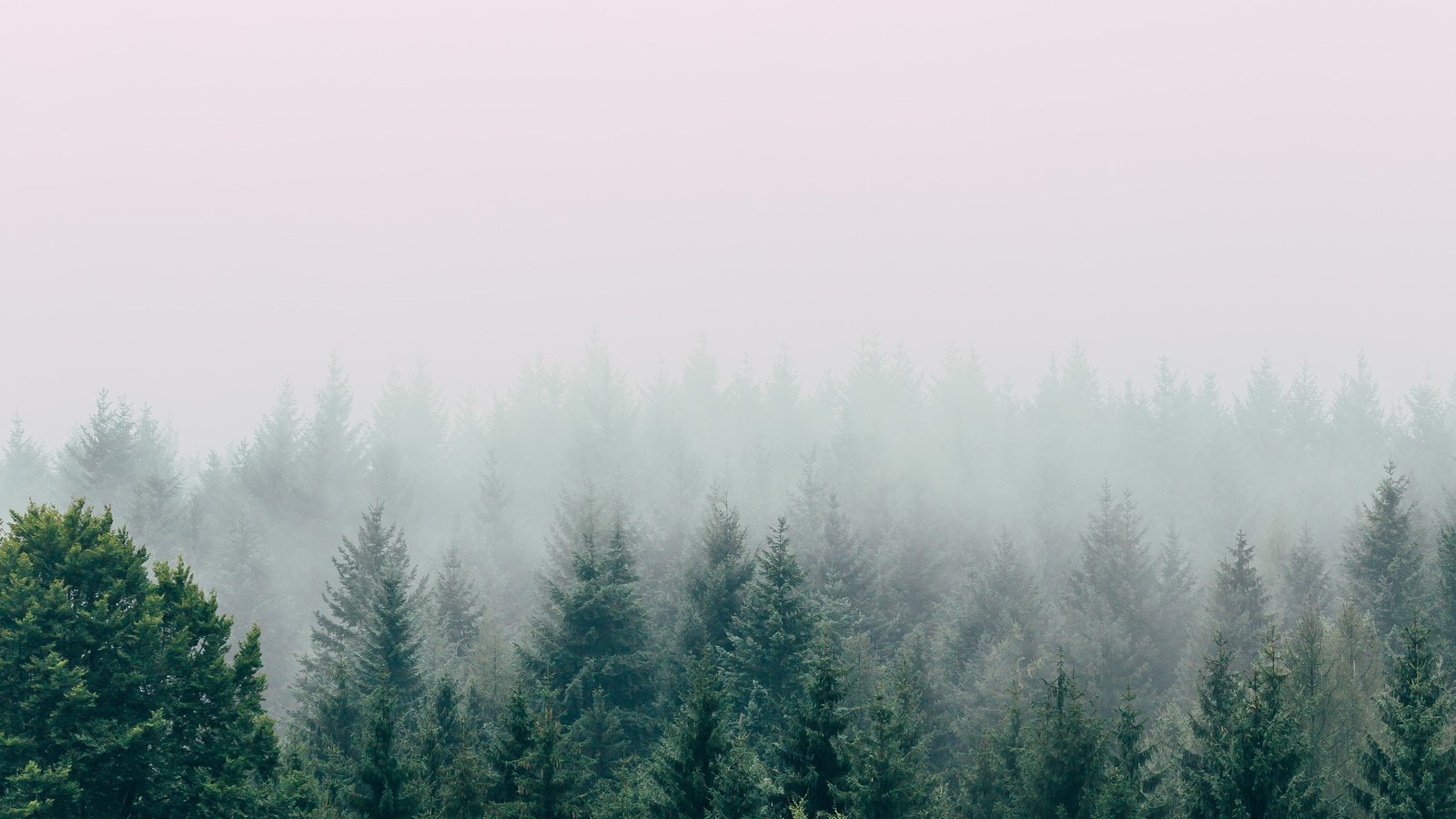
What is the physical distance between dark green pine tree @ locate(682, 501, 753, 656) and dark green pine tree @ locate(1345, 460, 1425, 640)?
1181 inches

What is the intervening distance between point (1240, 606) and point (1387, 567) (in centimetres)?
721

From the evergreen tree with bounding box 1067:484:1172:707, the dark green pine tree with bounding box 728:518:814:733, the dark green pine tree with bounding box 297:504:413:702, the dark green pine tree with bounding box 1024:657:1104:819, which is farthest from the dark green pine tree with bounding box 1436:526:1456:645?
the dark green pine tree with bounding box 297:504:413:702

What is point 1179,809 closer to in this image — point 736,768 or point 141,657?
point 736,768

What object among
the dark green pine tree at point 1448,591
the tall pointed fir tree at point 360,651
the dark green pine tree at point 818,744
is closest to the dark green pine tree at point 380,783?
the tall pointed fir tree at point 360,651

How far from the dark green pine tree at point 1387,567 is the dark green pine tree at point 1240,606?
462cm

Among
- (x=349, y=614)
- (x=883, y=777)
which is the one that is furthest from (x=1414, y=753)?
(x=349, y=614)

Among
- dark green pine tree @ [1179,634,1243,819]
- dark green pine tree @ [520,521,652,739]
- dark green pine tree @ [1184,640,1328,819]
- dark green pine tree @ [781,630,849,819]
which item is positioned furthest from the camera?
dark green pine tree @ [520,521,652,739]

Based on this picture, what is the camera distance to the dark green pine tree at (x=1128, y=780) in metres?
23.2

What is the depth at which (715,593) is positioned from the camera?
45219 millimetres

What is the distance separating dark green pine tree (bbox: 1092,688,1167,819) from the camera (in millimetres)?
23219

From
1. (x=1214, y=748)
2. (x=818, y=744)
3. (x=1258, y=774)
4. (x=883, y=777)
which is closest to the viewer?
(x=1258, y=774)

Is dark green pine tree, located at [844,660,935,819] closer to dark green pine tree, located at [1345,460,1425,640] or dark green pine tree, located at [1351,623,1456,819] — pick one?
dark green pine tree, located at [1351,623,1456,819]

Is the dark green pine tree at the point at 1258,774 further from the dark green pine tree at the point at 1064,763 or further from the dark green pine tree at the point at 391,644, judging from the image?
the dark green pine tree at the point at 391,644

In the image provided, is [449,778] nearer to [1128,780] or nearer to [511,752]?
[511,752]
